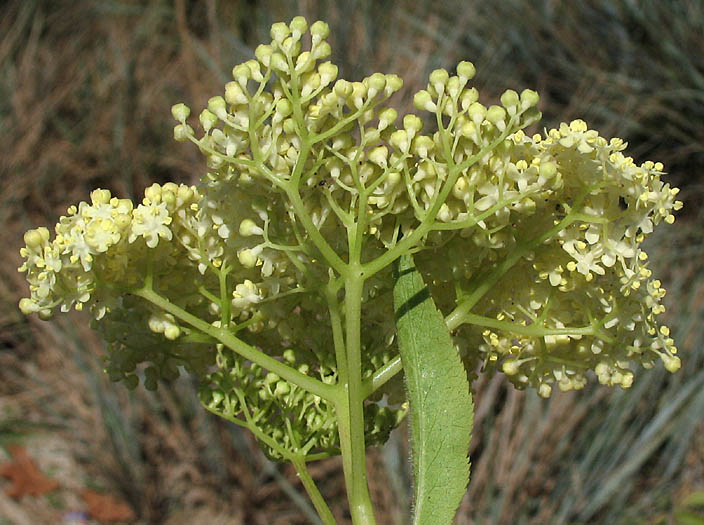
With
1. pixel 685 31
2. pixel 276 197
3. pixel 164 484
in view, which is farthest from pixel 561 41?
pixel 276 197

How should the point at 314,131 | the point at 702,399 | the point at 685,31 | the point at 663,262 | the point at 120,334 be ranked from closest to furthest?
the point at 314,131 < the point at 120,334 < the point at 702,399 < the point at 663,262 < the point at 685,31

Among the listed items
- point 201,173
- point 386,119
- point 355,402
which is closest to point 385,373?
point 355,402

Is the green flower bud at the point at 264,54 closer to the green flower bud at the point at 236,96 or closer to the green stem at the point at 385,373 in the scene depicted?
the green flower bud at the point at 236,96

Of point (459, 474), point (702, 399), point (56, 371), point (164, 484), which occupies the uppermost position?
point (459, 474)

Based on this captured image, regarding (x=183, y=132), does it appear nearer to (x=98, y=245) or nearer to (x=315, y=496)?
(x=98, y=245)

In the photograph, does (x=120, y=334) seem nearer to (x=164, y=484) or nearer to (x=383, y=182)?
(x=383, y=182)

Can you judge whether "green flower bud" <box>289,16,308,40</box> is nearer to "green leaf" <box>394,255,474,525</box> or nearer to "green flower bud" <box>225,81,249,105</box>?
"green flower bud" <box>225,81,249,105</box>

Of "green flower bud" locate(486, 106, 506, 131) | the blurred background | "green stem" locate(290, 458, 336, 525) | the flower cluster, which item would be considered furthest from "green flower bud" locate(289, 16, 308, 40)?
the blurred background
